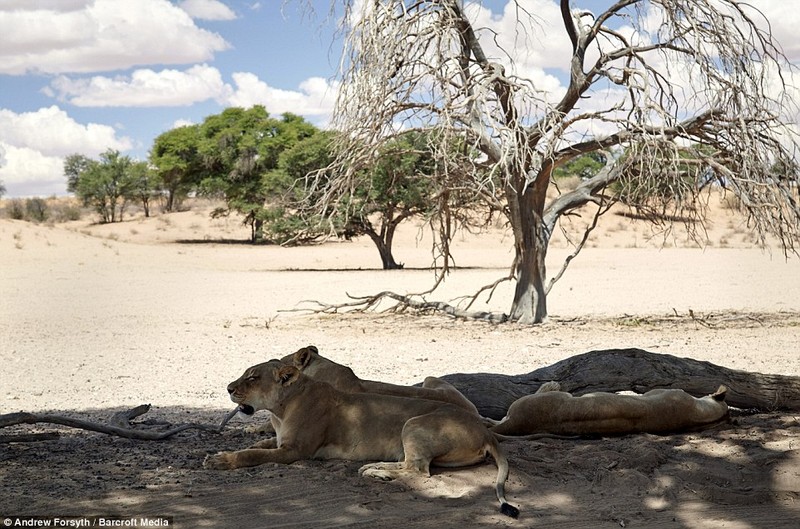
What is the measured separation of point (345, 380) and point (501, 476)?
56.6 inches

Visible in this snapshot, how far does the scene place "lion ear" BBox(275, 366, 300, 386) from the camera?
20.7 feet

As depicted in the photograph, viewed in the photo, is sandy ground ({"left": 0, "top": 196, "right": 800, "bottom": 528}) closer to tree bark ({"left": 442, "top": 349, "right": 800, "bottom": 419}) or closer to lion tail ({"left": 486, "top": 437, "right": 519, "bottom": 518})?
lion tail ({"left": 486, "top": 437, "right": 519, "bottom": 518})

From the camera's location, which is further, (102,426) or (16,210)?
(16,210)

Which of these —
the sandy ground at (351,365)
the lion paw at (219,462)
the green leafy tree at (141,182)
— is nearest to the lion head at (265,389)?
the lion paw at (219,462)

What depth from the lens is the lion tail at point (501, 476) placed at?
539 centimetres

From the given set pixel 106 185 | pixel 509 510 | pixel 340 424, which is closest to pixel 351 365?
pixel 340 424

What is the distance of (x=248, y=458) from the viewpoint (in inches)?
242

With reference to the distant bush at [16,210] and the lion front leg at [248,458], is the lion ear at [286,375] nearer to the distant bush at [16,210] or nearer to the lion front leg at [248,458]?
the lion front leg at [248,458]

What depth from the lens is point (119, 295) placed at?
26.6m

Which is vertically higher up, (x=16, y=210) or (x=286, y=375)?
(x=16, y=210)

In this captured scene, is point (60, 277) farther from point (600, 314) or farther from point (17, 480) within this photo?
point (17, 480)

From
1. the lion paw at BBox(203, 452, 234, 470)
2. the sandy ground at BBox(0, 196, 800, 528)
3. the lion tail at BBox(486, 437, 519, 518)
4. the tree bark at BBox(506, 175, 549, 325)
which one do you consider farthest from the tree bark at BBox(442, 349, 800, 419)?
the tree bark at BBox(506, 175, 549, 325)

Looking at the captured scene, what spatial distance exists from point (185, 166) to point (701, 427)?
2032 inches

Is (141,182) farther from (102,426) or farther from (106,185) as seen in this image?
(102,426)
